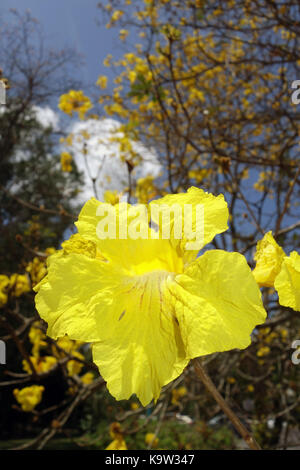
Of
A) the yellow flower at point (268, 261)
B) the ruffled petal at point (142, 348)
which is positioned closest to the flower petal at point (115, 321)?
the ruffled petal at point (142, 348)

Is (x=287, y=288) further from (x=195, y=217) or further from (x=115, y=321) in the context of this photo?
(x=115, y=321)

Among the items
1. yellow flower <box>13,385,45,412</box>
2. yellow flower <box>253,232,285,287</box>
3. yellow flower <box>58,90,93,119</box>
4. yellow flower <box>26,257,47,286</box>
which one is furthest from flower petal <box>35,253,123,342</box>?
yellow flower <box>58,90,93,119</box>

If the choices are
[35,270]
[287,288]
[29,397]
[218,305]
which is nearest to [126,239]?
[218,305]

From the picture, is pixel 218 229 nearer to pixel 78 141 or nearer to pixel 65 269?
→ pixel 65 269

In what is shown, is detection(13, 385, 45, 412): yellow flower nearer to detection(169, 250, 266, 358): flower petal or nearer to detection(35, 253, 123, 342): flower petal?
detection(35, 253, 123, 342): flower petal

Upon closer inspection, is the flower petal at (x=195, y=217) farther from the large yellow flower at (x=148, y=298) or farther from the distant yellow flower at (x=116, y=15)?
the distant yellow flower at (x=116, y=15)
